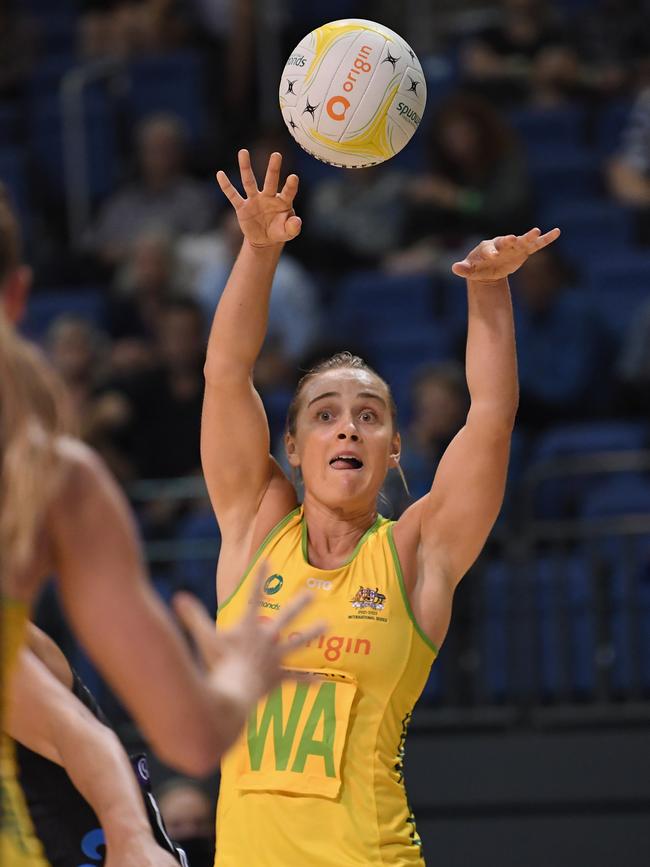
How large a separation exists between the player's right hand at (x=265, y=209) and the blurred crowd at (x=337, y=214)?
3029mm

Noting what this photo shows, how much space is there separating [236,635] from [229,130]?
854 cm

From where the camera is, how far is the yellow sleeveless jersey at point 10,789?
2.12 m

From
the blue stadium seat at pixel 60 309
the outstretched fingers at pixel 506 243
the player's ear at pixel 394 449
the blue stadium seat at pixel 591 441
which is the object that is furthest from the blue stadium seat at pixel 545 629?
the blue stadium seat at pixel 60 309

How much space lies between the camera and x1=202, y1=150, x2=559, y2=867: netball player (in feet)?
11.8

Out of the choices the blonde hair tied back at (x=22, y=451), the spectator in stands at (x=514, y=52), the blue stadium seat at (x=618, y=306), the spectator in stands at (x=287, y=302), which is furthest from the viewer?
the spectator in stands at (x=514, y=52)

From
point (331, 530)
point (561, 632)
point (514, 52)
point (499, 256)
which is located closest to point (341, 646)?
point (331, 530)

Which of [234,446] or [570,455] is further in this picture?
[570,455]

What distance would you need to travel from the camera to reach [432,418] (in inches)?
285

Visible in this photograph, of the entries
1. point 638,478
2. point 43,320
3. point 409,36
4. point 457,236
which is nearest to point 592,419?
point 638,478

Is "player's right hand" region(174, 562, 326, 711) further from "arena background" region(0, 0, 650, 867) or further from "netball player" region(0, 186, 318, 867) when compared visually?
"arena background" region(0, 0, 650, 867)

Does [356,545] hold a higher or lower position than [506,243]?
lower

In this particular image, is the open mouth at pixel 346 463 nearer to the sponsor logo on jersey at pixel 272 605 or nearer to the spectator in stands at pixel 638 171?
the sponsor logo on jersey at pixel 272 605

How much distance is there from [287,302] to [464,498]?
486cm

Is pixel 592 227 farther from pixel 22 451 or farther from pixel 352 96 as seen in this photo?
pixel 22 451
